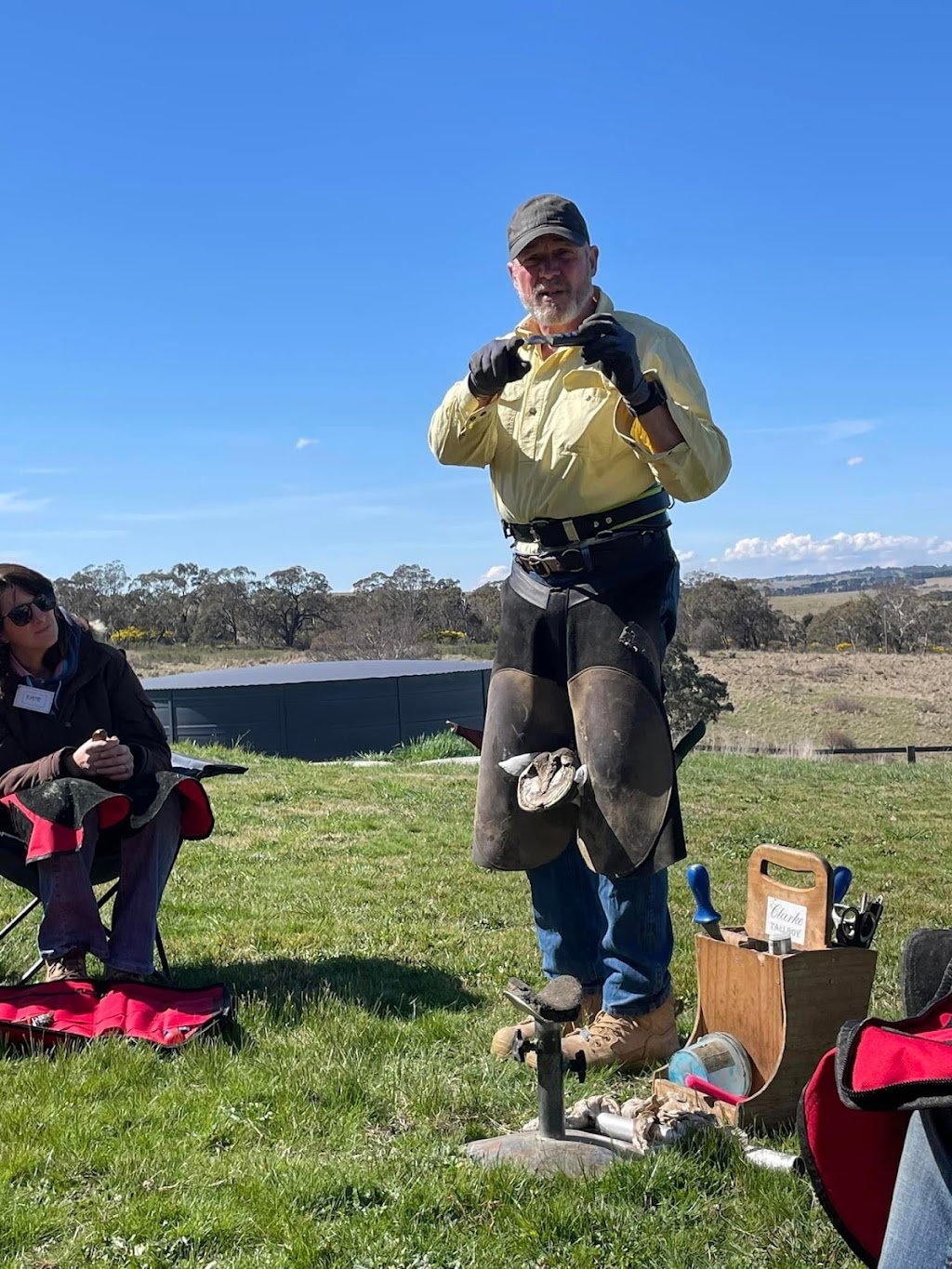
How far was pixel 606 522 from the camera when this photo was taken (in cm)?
331

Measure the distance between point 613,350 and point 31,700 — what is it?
257 centimetres

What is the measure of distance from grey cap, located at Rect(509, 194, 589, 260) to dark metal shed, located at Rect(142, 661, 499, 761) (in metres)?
17.7

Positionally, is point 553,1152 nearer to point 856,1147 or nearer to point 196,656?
point 856,1147

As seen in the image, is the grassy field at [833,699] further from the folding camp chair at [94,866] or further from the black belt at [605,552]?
the black belt at [605,552]

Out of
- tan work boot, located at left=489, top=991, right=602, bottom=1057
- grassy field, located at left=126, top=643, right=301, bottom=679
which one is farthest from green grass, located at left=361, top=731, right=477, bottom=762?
grassy field, located at left=126, top=643, right=301, bottom=679

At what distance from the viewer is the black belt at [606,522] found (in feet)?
10.9

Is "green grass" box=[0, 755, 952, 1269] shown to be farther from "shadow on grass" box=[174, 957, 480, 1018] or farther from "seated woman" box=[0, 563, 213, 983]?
"seated woman" box=[0, 563, 213, 983]

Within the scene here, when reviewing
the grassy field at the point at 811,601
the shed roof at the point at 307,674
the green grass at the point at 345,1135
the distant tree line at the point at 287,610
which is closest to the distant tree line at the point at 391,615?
the distant tree line at the point at 287,610

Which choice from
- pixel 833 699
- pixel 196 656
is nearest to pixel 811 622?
pixel 833 699

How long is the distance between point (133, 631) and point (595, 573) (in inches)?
2126

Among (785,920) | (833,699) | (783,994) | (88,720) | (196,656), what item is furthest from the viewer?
(196,656)

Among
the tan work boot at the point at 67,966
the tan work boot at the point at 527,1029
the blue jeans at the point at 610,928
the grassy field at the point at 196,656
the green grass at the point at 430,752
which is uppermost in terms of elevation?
the grassy field at the point at 196,656

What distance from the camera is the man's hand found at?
400 centimetres

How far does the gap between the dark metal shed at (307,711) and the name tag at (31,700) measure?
16.1 meters
